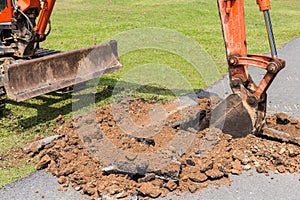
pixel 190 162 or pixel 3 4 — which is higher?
pixel 3 4

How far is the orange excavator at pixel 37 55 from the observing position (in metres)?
7.65

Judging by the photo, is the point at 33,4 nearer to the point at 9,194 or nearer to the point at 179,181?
the point at 9,194

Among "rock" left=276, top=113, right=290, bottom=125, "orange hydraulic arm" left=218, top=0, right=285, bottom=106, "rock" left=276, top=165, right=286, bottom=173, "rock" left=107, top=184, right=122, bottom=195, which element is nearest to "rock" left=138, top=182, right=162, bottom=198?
"rock" left=107, top=184, right=122, bottom=195

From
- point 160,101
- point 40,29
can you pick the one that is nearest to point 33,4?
point 40,29

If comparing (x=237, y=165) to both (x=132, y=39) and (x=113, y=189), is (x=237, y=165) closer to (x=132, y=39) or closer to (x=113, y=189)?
(x=113, y=189)

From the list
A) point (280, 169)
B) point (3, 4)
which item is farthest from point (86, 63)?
point (280, 169)

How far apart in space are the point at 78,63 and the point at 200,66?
4.06 m

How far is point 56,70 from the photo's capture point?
8125 mm

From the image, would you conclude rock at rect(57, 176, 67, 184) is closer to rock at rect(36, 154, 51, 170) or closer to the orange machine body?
rock at rect(36, 154, 51, 170)

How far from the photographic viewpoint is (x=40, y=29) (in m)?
9.05

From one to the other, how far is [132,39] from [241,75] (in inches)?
377

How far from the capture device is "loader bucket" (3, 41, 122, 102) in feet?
23.9

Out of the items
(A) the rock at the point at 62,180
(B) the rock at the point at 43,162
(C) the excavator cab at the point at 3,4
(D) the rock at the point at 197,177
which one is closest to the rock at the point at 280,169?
(D) the rock at the point at 197,177

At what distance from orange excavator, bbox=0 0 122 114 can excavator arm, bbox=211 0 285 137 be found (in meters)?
3.47
